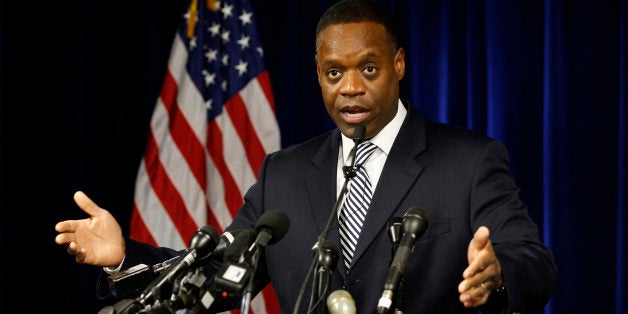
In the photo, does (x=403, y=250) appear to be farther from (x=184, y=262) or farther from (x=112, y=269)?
(x=112, y=269)

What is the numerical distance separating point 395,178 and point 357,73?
12.8 inches

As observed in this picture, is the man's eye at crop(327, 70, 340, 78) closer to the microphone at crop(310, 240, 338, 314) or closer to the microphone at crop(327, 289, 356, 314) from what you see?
the microphone at crop(310, 240, 338, 314)

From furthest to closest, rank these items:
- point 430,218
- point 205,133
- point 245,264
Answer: point 205,133
point 430,218
point 245,264

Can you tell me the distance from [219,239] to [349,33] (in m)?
0.89

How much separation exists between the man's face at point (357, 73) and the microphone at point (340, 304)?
2.96 feet

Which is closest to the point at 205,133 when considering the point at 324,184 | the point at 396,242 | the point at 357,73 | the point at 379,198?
the point at 324,184

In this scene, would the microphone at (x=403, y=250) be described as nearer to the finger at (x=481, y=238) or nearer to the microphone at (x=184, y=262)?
the finger at (x=481, y=238)

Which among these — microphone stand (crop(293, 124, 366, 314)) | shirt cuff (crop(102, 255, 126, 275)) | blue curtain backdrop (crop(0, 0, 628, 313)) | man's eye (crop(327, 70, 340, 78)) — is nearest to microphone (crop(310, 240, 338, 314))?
microphone stand (crop(293, 124, 366, 314))

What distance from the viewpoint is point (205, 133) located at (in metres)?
4.48

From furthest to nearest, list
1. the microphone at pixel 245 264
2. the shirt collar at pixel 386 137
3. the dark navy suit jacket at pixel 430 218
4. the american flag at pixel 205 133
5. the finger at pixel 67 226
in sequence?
1. the american flag at pixel 205 133
2. the shirt collar at pixel 386 137
3. the dark navy suit jacket at pixel 430 218
4. the finger at pixel 67 226
5. the microphone at pixel 245 264

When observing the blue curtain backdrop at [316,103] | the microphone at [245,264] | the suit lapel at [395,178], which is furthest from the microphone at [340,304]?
the blue curtain backdrop at [316,103]

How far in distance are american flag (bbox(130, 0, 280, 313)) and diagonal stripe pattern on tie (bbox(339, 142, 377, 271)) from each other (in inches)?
82.7

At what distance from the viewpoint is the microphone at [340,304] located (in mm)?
1562

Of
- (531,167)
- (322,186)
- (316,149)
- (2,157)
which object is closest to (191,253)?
(322,186)
